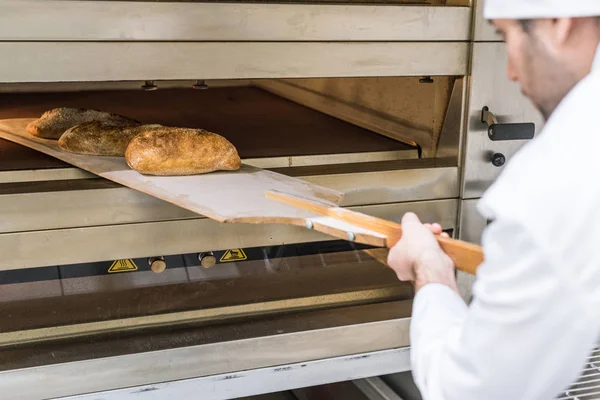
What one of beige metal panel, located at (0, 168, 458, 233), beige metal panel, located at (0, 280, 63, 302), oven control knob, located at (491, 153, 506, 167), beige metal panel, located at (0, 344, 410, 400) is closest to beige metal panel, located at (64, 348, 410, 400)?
beige metal panel, located at (0, 344, 410, 400)

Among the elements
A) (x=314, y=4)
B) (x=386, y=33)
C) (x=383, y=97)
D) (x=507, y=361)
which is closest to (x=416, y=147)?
(x=383, y=97)

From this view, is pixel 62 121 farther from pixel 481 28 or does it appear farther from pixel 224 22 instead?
pixel 481 28

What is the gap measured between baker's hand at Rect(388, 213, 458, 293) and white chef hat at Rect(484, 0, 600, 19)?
0.35 metres

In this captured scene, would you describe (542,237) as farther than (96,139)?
No

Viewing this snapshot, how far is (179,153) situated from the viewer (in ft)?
4.78

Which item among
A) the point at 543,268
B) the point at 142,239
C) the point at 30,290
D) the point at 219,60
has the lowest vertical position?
the point at 30,290

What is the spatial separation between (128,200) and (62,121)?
388mm

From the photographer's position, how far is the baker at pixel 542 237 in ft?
2.34

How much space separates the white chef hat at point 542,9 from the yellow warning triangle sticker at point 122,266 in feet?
3.50

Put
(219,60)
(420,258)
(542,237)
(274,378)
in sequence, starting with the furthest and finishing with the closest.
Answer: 1. (274,378)
2. (219,60)
3. (420,258)
4. (542,237)

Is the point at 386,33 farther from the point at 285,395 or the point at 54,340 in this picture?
the point at 285,395

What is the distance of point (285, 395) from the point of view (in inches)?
83.9

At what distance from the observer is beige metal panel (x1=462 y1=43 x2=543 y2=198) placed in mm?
1582

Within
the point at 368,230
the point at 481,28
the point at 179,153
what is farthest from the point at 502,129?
the point at 179,153
